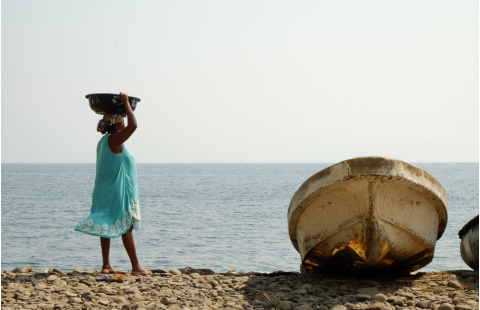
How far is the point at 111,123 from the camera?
6074 mm

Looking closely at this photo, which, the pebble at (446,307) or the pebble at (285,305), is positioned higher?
the pebble at (446,307)

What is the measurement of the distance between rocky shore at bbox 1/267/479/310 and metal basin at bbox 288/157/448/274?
0.38 metres

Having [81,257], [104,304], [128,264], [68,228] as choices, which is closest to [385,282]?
[104,304]

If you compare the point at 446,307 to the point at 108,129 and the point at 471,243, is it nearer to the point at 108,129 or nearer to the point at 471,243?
the point at 471,243

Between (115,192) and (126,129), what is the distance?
35.3 inches

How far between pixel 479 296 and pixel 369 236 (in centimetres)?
133

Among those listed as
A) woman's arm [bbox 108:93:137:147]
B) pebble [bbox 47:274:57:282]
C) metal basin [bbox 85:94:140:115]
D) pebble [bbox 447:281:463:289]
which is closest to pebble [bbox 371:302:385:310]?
pebble [bbox 447:281:463:289]

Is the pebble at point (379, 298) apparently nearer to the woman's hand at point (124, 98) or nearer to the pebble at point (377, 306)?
the pebble at point (377, 306)

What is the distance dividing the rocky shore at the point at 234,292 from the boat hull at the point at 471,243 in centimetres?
70

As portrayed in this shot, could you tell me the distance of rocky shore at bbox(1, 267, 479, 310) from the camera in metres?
4.67

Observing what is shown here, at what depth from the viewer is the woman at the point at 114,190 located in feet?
19.6

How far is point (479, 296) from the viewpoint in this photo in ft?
16.7

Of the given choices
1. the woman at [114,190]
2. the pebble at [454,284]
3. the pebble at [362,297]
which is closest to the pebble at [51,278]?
the woman at [114,190]

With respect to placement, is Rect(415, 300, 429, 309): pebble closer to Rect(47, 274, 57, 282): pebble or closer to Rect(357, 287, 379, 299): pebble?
Rect(357, 287, 379, 299): pebble
